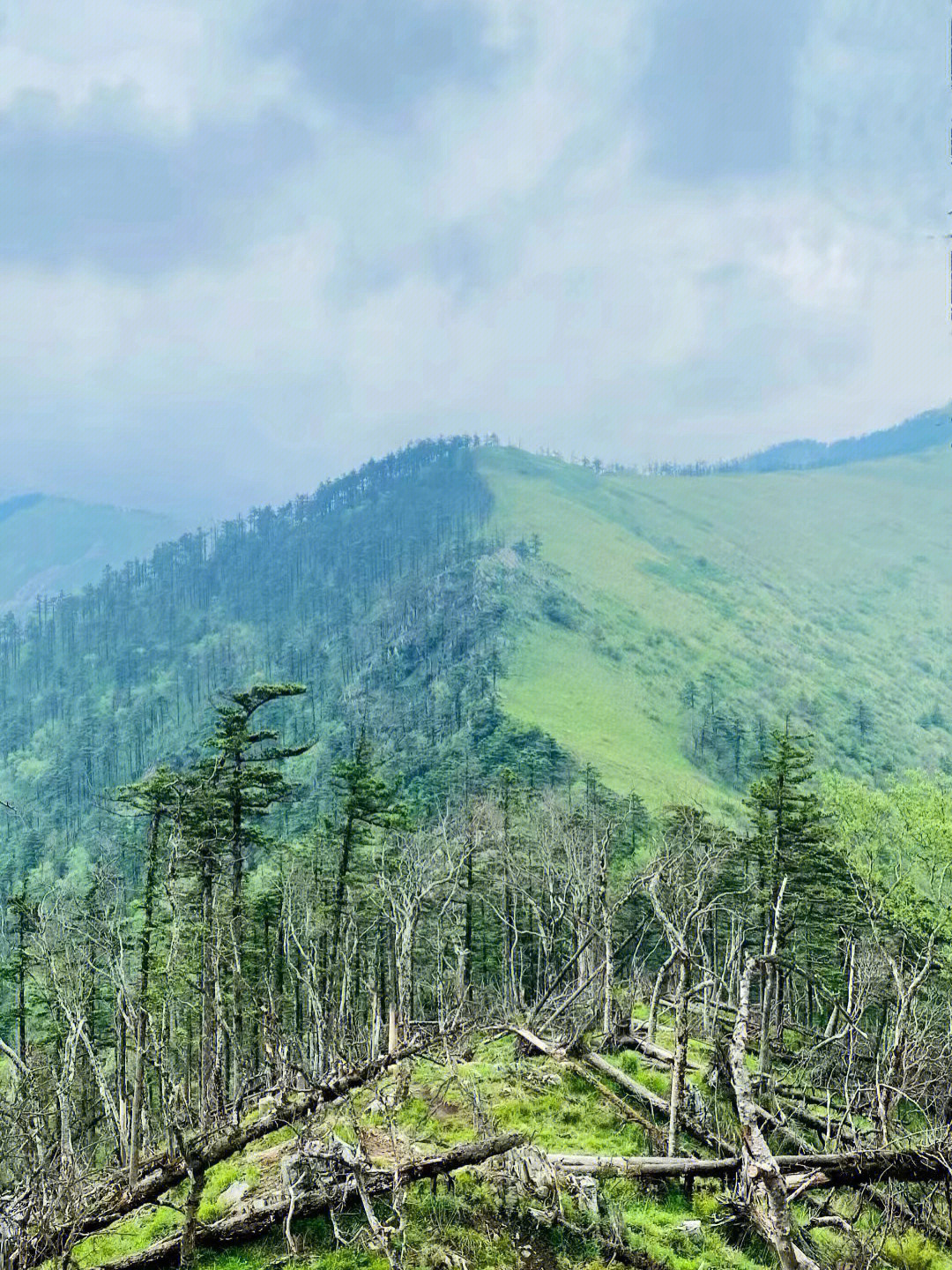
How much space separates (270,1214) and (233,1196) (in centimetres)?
197

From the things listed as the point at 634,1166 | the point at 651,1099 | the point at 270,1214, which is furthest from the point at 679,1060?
the point at 270,1214

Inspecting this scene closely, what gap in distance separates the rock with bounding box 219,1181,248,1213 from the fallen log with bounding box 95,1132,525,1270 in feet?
3.33

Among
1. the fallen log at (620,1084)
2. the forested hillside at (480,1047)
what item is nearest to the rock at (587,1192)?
the forested hillside at (480,1047)

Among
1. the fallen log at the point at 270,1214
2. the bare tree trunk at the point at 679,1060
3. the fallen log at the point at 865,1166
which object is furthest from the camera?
the bare tree trunk at the point at 679,1060

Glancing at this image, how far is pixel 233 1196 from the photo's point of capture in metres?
13.4

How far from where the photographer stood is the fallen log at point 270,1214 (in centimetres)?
1130

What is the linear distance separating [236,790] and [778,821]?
20469mm

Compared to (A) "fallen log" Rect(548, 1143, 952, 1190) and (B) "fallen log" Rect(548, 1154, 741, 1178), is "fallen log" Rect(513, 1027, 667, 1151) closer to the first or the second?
(B) "fallen log" Rect(548, 1154, 741, 1178)

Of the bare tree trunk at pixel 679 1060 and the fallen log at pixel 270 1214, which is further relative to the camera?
the bare tree trunk at pixel 679 1060

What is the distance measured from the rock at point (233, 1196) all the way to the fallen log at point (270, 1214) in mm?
1016

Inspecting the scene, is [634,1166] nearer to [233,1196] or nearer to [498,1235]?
[498,1235]

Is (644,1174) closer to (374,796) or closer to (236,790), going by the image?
(236,790)

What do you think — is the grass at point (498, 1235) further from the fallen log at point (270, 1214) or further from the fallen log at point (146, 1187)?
the fallen log at point (146, 1187)

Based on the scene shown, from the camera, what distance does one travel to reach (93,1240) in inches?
524
